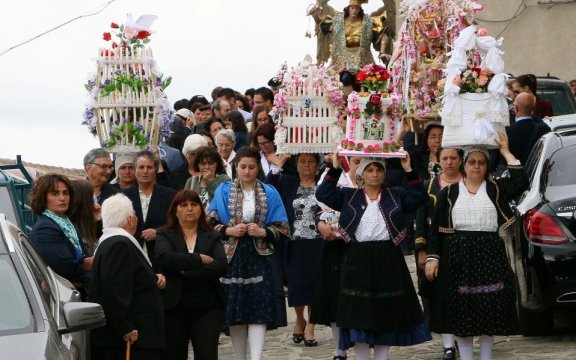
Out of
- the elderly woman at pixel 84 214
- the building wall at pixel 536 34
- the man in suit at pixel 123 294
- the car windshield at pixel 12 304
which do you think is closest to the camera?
the car windshield at pixel 12 304

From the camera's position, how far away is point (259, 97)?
1983 centimetres

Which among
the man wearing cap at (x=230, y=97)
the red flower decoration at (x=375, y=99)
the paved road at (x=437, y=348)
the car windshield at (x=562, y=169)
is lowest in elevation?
the paved road at (x=437, y=348)

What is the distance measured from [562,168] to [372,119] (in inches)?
68.6

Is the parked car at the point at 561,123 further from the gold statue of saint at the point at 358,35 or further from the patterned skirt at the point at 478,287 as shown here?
the patterned skirt at the point at 478,287

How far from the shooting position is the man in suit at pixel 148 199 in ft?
42.3

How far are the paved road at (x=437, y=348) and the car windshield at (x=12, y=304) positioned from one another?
5.17 metres

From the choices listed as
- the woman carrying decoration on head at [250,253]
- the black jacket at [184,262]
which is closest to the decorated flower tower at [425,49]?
the woman carrying decoration on head at [250,253]

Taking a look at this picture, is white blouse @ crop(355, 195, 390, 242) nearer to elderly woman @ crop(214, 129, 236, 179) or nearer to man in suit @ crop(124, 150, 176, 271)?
man in suit @ crop(124, 150, 176, 271)

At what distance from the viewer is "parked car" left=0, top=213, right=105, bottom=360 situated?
8.16 m

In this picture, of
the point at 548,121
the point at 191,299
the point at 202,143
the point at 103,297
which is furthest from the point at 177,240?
the point at 548,121

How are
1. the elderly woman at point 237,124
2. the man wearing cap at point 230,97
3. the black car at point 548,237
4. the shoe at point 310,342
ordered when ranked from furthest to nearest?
the man wearing cap at point 230,97 < the elderly woman at point 237,124 < the shoe at point 310,342 < the black car at point 548,237

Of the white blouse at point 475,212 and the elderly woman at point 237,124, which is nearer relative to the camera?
the white blouse at point 475,212

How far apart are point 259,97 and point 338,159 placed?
7455 millimetres

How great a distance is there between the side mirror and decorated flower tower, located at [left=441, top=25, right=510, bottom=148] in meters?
4.81
